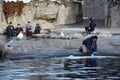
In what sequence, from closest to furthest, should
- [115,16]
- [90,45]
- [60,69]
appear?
1. [60,69]
2. [90,45]
3. [115,16]

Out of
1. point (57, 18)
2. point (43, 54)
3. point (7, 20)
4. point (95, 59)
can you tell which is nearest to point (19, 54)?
point (43, 54)

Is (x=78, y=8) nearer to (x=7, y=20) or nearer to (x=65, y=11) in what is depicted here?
(x=65, y=11)

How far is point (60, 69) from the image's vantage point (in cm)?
1909

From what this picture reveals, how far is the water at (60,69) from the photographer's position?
1689 centimetres

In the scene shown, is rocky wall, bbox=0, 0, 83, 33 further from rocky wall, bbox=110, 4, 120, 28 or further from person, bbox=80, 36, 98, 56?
person, bbox=80, 36, 98, 56

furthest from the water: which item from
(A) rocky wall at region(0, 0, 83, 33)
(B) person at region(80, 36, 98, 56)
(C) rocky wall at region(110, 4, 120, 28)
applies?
(A) rocky wall at region(0, 0, 83, 33)

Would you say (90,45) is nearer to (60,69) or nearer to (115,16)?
(60,69)

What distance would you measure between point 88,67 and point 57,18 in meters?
26.4

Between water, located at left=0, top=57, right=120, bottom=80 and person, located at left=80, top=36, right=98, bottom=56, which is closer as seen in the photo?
water, located at left=0, top=57, right=120, bottom=80

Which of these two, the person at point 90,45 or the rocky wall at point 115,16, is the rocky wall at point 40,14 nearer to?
the rocky wall at point 115,16

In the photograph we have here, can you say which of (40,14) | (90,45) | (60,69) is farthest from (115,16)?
(60,69)

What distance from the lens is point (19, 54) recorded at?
998 inches

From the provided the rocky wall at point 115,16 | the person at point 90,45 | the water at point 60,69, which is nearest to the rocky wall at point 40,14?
the rocky wall at point 115,16

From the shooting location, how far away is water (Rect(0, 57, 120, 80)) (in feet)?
55.4
